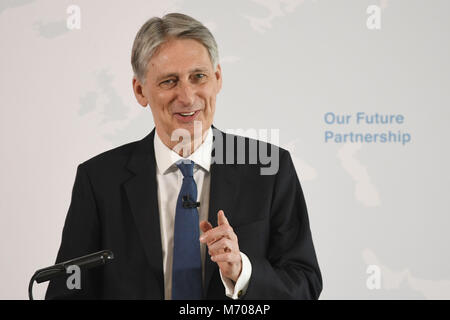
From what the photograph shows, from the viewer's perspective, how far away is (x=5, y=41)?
2990 mm

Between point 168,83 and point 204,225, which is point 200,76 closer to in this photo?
point 168,83

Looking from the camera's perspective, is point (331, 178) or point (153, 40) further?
point (331, 178)

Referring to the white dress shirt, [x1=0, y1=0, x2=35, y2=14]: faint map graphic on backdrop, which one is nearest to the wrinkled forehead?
the white dress shirt

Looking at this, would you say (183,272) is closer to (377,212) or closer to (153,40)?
(153,40)

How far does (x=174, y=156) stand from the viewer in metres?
2.19

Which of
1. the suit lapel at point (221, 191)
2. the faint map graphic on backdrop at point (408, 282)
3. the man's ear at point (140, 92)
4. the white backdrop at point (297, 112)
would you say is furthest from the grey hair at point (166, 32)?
the faint map graphic on backdrop at point (408, 282)

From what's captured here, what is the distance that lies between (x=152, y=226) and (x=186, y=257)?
6.1 inches

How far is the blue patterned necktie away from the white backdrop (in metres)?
0.95

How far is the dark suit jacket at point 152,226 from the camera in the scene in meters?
2.03

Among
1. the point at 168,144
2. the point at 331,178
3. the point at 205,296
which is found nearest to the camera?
the point at 205,296
